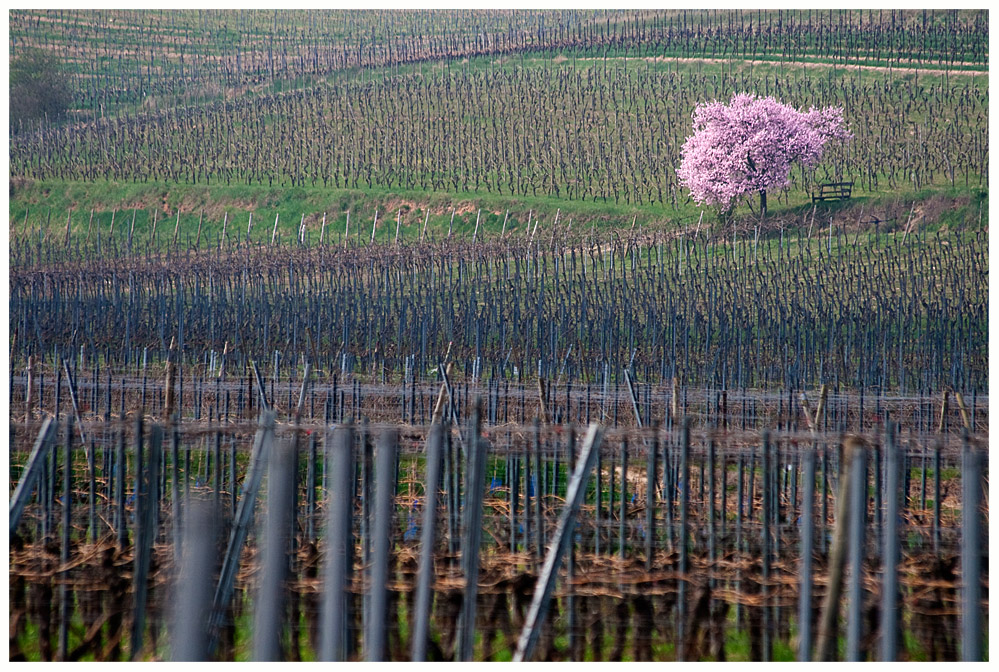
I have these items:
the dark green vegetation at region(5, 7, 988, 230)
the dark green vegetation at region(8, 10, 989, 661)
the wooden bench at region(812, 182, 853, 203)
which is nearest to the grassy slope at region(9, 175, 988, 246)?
the dark green vegetation at region(8, 10, 989, 661)

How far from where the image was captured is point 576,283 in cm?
1489

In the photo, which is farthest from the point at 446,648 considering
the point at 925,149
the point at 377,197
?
the point at 925,149

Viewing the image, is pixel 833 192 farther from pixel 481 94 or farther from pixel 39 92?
pixel 39 92

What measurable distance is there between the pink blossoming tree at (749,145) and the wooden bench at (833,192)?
75 centimetres

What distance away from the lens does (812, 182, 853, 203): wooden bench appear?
1912 cm

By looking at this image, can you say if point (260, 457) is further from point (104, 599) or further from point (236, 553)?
point (104, 599)

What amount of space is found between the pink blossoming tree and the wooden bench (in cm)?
75

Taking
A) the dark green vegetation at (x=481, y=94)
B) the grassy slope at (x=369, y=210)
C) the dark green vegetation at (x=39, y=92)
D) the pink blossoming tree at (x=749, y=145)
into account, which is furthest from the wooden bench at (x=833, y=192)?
the dark green vegetation at (x=39, y=92)

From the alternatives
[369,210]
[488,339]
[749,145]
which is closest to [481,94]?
[369,210]

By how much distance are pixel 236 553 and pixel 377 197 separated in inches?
676

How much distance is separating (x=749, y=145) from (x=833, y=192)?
2210 mm

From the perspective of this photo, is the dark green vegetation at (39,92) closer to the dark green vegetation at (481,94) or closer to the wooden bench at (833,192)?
the dark green vegetation at (481,94)

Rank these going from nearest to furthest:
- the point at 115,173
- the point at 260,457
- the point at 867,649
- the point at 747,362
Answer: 1. the point at 260,457
2. the point at 867,649
3. the point at 747,362
4. the point at 115,173

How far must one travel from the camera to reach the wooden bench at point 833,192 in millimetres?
19125
